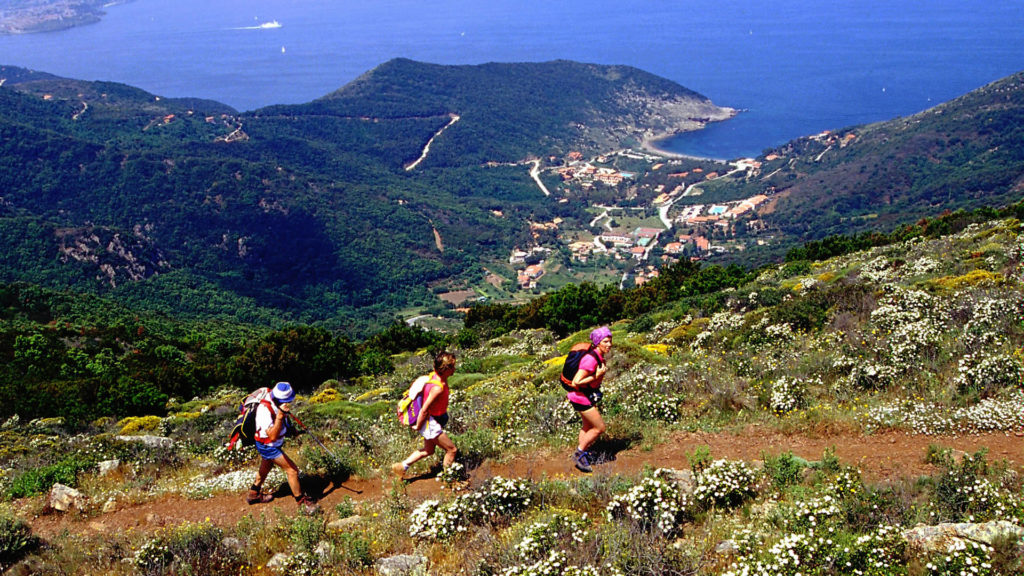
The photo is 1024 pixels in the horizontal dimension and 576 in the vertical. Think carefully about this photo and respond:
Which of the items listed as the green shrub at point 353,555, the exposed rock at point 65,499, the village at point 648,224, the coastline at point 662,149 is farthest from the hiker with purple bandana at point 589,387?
the coastline at point 662,149

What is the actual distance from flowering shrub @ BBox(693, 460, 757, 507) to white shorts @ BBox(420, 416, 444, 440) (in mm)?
2808

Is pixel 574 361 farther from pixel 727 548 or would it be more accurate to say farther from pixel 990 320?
pixel 990 320

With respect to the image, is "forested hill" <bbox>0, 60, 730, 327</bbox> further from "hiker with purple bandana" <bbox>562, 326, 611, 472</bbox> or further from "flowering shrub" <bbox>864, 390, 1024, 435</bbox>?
"flowering shrub" <bbox>864, 390, 1024, 435</bbox>

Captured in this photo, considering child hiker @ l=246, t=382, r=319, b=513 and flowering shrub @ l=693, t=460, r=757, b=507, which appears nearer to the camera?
flowering shrub @ l=693, t=460, r=757, b=507

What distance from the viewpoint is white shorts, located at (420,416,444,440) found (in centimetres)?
724

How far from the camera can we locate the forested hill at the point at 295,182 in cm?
7530

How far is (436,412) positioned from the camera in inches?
288

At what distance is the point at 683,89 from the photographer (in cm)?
18925

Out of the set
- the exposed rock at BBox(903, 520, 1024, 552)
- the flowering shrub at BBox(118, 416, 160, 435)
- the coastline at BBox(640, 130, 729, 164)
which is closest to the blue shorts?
the exposed rock at BBox(903, 520, 1024, 552)

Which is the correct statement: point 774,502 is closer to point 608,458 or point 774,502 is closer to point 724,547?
point 724,547

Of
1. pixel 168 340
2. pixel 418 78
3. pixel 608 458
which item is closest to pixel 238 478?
pixel 608 458

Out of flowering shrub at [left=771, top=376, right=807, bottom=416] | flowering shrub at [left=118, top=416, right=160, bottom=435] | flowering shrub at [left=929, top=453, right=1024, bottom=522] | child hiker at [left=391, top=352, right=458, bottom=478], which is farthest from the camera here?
flowering shrub at [left=118, top=416, right=160, bottom=435]

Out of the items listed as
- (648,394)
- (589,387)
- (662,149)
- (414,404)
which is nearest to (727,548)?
(589,387)

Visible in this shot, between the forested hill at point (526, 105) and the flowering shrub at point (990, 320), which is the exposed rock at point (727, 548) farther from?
the forested hill at point (526, 105)
